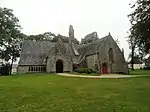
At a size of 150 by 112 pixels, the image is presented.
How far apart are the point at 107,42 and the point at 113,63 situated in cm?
505

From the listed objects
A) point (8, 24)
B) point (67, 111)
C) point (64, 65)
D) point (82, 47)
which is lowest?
point (67, 111)

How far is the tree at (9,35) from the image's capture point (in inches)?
2195

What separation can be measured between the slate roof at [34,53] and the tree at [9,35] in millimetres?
5165

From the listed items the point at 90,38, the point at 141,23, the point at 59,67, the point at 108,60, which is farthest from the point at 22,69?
the point at 90,38

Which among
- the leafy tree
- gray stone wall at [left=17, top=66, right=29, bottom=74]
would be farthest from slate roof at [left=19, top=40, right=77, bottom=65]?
the leafy tree

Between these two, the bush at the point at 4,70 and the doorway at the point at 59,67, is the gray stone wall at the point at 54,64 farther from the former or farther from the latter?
the bush at the point at 4,70

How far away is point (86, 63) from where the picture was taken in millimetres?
55500

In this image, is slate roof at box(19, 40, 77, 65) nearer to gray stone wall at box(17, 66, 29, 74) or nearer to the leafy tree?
gray stone wall at box(17, 66, 29, 74)

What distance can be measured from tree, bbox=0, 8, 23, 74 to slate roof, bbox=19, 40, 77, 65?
203 inches

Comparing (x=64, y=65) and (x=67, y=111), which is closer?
(x=67, y=111)

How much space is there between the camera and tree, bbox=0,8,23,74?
55750 mm

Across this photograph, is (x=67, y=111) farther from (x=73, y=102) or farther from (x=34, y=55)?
(x=34, y=55)

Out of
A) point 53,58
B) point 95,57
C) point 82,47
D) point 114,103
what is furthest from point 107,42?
point 114,103

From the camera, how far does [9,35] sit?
5653cm
